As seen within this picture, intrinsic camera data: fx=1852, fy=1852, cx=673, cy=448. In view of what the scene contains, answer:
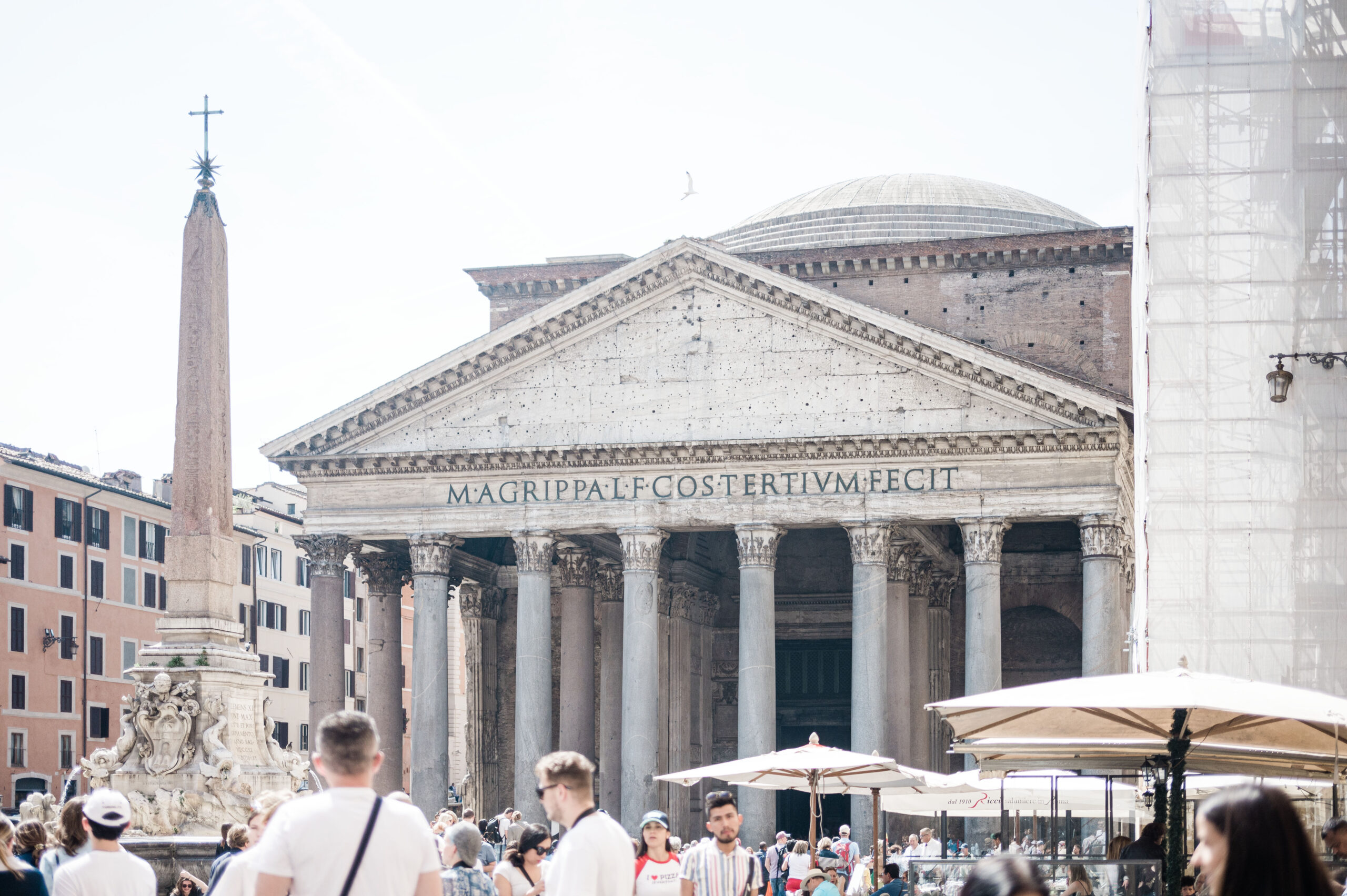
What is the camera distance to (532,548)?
3100 cm

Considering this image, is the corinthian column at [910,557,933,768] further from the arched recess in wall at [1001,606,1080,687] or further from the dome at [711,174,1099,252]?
the dome at [711,174,1099,252]

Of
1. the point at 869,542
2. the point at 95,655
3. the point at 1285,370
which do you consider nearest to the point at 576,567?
the point at 869,542

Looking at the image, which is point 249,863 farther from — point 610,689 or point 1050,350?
point 1050,350

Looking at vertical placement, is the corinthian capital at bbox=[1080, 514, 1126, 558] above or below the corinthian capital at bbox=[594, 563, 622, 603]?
above

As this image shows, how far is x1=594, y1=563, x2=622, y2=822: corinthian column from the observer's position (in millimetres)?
34062

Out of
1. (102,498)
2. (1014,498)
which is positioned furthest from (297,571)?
(1014,498)

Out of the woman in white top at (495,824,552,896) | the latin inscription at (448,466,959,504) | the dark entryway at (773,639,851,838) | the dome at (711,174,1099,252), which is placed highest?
the dome at (711,174,1099,252)

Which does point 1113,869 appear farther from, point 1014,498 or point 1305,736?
point 1014,498

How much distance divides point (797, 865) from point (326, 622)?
14.0 m

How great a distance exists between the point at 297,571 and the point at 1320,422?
41.5 m

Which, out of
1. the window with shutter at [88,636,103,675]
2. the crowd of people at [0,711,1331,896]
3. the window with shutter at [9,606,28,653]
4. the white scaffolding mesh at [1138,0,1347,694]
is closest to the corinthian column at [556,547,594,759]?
the window with shutter at [9,606,28,653]

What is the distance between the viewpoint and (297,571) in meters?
55.3

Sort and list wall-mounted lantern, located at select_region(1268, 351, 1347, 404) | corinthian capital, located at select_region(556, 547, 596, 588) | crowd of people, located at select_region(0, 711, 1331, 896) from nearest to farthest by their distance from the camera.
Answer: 1. crowd of people, located at select_region(0, 711, 1331, 896)
2. wall-mounted lantern, located at select_region(1268, 351, 1347, 404)
3. corinthian capital, located at select_region(556, 547, 596, 588)

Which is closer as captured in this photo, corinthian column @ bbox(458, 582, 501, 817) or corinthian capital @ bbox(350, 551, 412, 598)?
corinthian capital @ bbox(350, 551, 412, 598)
